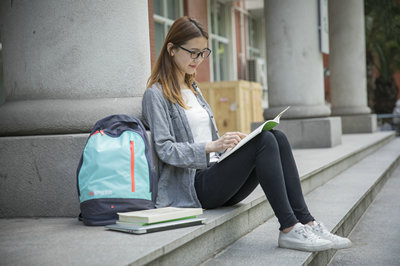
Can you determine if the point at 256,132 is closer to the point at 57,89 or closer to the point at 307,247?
the point at 307,247

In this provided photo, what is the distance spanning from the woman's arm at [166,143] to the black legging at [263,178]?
13 cm

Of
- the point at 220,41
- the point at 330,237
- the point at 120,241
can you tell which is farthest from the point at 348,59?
the point at 120,241

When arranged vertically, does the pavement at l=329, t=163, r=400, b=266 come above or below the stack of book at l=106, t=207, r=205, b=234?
below

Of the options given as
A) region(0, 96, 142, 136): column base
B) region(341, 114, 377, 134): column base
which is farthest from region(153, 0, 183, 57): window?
region(0, 96, 142, 136): column base

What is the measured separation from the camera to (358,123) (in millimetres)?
11961

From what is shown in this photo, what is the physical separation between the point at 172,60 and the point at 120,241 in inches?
50.9

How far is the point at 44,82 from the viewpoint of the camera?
11.1 ft

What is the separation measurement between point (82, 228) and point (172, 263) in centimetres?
67

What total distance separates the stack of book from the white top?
25.2 inches

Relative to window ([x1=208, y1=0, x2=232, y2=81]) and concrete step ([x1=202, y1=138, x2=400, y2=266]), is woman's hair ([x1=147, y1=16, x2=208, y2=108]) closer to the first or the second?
concrete step ([x1=202, y1=138, x2=400, y2=266])

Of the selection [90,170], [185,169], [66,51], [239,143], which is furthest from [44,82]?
[239,143]

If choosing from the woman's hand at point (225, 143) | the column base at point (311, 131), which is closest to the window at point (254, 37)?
the column base at point (311, 131)

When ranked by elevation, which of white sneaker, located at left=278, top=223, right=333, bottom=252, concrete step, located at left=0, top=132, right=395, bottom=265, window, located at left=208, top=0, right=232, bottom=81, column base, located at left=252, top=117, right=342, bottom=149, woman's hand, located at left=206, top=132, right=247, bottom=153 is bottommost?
white sneaker, located at left=278, top=223, right=333, bottom=252

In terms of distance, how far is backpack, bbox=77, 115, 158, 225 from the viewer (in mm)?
2729
